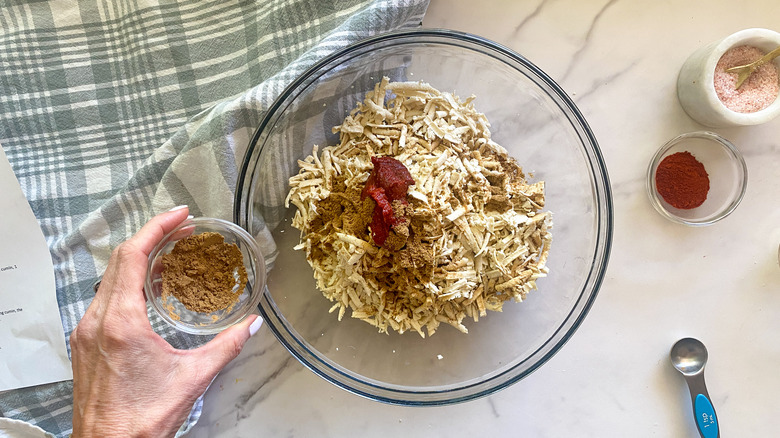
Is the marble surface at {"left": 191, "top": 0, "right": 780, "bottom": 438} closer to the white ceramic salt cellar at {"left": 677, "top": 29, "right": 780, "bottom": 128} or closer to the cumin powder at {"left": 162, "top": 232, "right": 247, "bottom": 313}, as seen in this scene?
the white ceramic salt cellar at {"left": 677, "top": 29, "right": 780, "bottom": 128}

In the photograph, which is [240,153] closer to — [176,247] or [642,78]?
[176,247]

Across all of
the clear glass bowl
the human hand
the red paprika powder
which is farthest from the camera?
the red paprika powder

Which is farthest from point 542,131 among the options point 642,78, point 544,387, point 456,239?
point 544,387

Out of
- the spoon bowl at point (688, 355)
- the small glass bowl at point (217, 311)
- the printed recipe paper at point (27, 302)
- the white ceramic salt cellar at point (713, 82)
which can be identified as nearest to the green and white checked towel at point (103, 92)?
the printed recipe paper at point (27, 302)

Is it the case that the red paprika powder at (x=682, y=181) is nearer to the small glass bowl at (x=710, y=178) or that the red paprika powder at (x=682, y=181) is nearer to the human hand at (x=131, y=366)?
the small glass bowl at (x=710, y=178)

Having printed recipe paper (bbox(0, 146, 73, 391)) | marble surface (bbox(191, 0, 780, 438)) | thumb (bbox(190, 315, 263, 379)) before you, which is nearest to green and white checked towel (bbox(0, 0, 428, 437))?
printed recipe paper (bbox(0, 146, 73, 391))

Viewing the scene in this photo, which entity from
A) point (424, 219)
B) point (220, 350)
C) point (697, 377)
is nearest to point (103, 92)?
point (220, 350)
